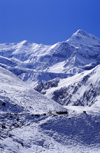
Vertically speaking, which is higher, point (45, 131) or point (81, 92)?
point (81, 92)

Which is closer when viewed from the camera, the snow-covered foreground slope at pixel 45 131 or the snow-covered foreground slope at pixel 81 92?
the snow-covered foreground slope at pixel 45 131

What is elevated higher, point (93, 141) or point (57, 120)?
point (57, 120)

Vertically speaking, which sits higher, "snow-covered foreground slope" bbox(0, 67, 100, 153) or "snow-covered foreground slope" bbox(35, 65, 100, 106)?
"snow-covered foreground slope" bbox(35, 65, 100, 106)

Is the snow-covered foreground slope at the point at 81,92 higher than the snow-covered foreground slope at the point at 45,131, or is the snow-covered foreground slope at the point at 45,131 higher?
the snow-covered foreground slope at the point at 81,92

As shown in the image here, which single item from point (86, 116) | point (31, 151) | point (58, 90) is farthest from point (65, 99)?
point (31, 151)

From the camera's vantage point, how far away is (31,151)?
47.3 ft

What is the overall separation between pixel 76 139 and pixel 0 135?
353 inches

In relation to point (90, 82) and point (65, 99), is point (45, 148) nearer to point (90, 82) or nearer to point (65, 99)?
point (65, 99)

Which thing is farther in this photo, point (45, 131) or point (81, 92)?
point (81, 92)

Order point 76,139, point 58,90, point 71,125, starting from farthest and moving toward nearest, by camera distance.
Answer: point 58,90 → point 71,125 → point 76,139

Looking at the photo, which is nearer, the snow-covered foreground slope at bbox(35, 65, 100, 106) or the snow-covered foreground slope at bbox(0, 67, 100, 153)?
the snow-covered foreground slope at bbox(0, 67, 100, 153)

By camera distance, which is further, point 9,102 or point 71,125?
point 9,102

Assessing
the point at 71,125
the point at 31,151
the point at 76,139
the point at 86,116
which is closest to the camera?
the point at 31,151

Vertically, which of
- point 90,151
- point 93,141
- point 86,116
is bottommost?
point 90,151
